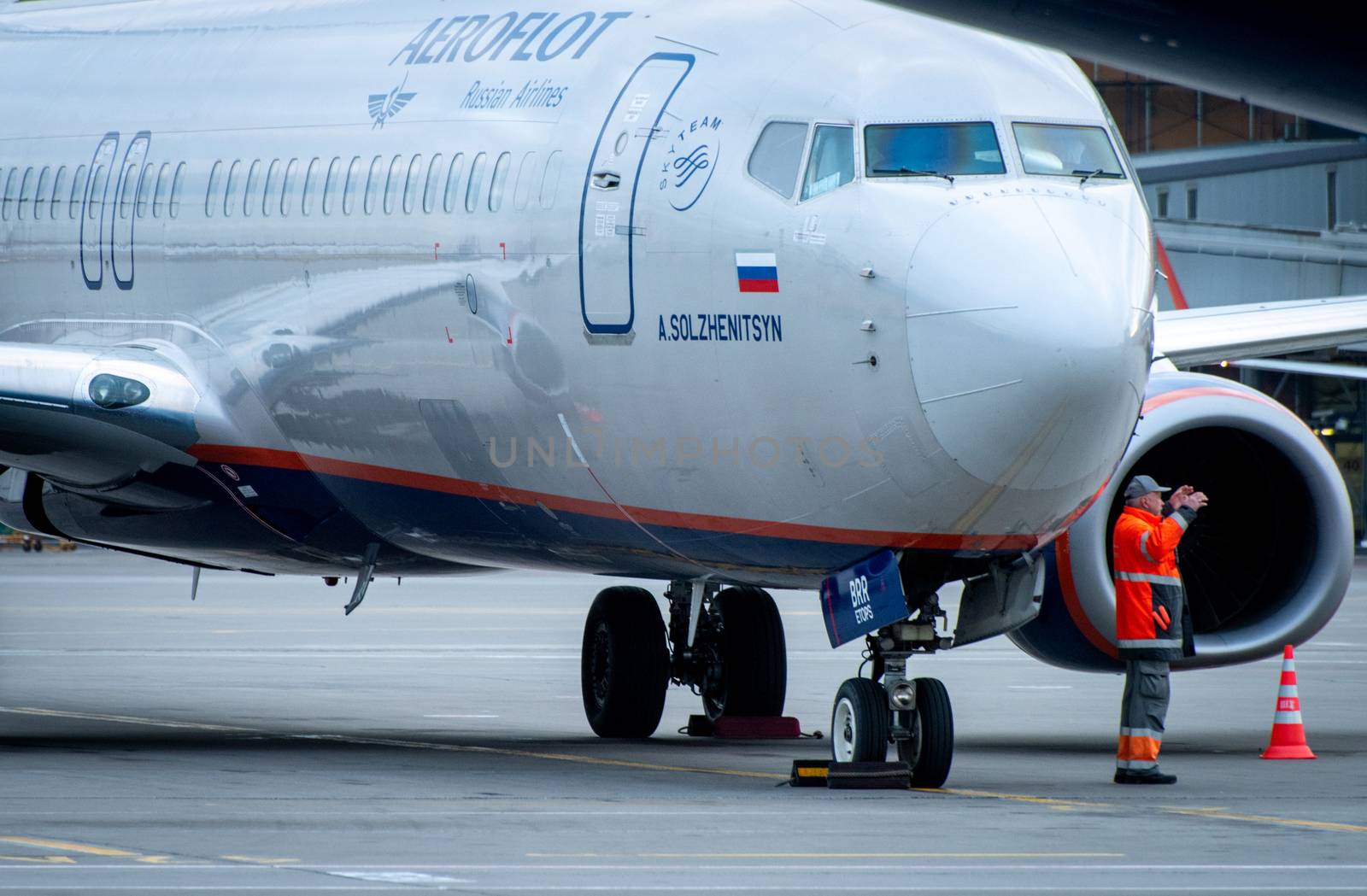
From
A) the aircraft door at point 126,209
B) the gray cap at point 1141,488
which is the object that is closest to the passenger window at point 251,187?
the aircraft door at point 126,209

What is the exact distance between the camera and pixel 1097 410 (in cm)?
1050

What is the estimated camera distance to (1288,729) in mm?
14172

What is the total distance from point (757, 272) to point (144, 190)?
5.55m

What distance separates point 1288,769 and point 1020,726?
11.7 feet

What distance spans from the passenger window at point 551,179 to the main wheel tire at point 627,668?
417cm

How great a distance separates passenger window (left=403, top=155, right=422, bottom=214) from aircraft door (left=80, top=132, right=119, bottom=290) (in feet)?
9.63

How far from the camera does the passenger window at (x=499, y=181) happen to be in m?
12.7

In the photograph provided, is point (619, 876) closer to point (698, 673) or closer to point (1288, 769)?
point (1288, 769)

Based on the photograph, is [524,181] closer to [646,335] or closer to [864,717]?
[646,335]

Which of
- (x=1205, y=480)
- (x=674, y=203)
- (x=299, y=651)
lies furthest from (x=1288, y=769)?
(x=299, y=651)

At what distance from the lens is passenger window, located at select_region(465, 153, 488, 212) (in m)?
12.8

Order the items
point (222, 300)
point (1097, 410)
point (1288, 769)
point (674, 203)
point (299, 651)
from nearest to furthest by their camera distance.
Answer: point (1097, 410) < point (674, 203) < point (1288, 769) < point (222, 300) < point (299, 651)

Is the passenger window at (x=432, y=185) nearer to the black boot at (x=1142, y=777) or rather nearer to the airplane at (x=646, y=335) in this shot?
the airplane at (x=646, y=335)

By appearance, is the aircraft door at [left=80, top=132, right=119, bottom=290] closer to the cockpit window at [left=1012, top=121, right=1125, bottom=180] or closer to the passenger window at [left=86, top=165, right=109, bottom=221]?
the passenger window at [left=86, top=165, right=109, bottom=221]
